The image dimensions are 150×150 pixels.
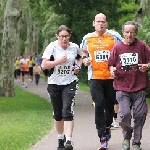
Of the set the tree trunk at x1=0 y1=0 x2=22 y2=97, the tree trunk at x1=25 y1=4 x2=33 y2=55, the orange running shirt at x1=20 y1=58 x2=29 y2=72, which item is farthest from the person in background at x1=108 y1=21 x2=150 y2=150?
the tree trunk at x1=25 y1=4 x2=33 y2=55

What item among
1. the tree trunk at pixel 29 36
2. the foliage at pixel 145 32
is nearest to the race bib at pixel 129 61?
the foliage at pixel 145 32

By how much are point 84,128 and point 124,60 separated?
15.3 feet

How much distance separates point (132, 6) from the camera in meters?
39.7

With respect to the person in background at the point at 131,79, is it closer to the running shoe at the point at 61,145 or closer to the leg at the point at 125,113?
the leg at the point at 125,113

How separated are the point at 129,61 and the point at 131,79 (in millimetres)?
273

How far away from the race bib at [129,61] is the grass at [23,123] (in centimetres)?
238

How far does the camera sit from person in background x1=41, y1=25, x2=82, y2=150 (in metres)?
9.55

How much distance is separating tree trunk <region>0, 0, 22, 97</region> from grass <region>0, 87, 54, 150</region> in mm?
2837

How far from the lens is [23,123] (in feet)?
50.1

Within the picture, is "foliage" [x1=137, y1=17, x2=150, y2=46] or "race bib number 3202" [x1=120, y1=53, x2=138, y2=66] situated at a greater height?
"foliage" [x1=137, y1=17, x2=150, y2=46]

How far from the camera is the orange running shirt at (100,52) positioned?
9820 mm

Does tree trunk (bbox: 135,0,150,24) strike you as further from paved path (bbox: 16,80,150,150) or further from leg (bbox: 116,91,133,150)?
leg (bbox: 116,91,133,150)

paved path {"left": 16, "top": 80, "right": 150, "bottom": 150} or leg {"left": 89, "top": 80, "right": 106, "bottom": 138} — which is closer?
leg {"left": 89, "top": 80, "right": 106, "bottom": 138}

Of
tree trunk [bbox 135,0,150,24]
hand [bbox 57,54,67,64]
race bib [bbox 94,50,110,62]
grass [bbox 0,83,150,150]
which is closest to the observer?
hand [bbox 57,54,67,64]
